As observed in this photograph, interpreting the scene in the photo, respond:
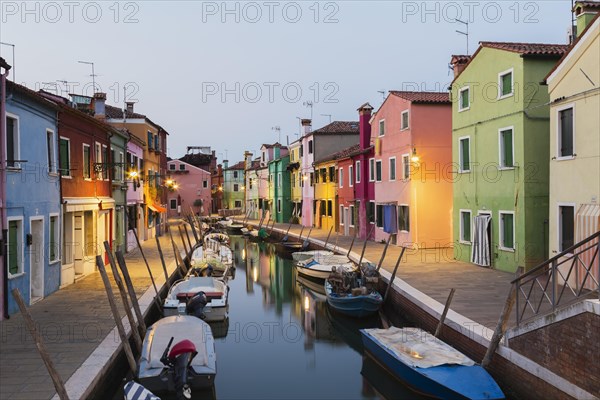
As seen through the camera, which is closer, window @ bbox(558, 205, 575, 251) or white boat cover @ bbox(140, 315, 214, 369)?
white boat cover @ bbox(140, 315, 214, 369)

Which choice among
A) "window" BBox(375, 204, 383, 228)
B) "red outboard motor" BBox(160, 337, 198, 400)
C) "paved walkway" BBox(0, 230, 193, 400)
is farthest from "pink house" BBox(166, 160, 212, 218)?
"red outboard motor" BBox(160, 337, 198, 400)

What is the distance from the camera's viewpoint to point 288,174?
157 ft

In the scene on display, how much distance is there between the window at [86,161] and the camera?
709 inches

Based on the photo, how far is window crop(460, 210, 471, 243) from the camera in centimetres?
1994

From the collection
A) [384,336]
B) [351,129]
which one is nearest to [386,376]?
[384,336]

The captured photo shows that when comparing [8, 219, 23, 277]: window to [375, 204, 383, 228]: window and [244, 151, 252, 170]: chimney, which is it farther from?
[244, 151, 252, 170]: chimney

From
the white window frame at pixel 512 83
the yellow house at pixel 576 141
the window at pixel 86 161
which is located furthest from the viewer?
the window at pixel 86 161

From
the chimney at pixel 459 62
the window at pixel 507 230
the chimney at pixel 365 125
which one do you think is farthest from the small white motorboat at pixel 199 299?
the chimney at pixel 365 125

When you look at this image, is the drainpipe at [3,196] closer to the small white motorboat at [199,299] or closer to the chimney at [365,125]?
the small white motorboat at [199,299]

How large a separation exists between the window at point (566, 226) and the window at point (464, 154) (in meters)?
5.57

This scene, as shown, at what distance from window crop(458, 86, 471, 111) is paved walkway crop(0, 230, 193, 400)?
12.6 m

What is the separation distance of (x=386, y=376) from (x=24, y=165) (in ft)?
30.8

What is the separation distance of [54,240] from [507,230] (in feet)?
44.8

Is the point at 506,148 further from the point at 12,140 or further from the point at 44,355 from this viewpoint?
the point at 44,355
